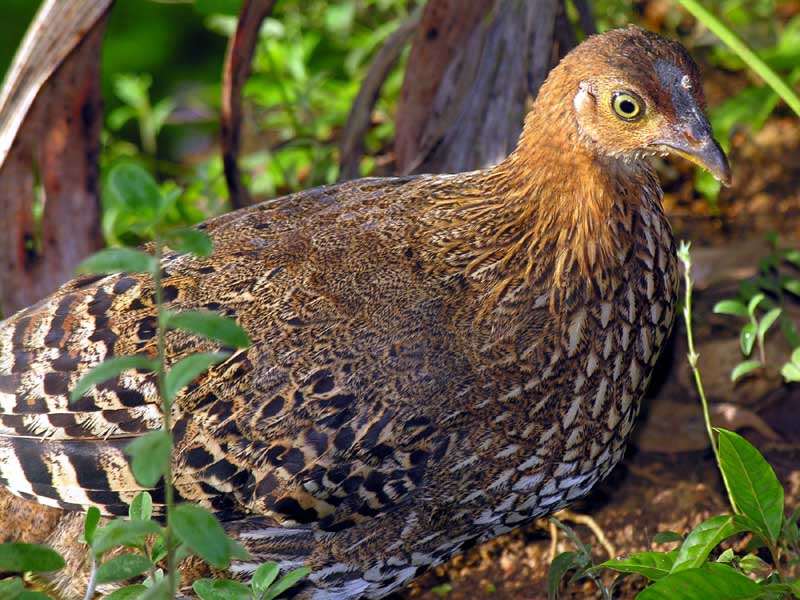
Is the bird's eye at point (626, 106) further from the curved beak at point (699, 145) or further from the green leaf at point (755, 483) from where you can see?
the green leaf at point (755, 483)

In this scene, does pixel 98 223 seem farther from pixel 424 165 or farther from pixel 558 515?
pixel 558 515

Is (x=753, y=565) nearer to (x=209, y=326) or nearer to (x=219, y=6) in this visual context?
(x=209, y=326)

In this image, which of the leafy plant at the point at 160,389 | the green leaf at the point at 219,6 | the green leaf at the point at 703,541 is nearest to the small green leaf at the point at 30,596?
→ the leafy plant at the point at 160,389

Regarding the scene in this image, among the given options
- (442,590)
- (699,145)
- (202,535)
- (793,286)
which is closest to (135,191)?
(202,535)

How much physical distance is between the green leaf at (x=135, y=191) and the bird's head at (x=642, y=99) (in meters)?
1.22

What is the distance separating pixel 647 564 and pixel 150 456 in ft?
4.30

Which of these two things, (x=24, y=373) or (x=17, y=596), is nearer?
(x=17, y=596)

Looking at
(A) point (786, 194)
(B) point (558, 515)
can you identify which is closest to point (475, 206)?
(B) point (558, 515)

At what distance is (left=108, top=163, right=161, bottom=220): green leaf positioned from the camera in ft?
6.83

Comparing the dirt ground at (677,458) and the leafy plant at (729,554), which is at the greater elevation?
the leafy plant at (729,554)

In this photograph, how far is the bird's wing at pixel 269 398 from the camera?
9.46ft

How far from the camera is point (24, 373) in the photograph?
10.2ft

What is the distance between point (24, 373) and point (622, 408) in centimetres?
159

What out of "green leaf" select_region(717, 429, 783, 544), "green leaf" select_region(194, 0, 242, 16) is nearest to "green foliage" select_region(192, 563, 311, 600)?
"green leaf" select_region(717, 429, 783, 544)
